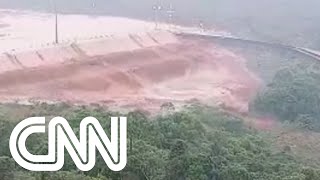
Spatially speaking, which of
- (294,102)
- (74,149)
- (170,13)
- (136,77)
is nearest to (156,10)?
(170,13)

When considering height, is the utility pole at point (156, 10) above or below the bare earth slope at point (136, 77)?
above

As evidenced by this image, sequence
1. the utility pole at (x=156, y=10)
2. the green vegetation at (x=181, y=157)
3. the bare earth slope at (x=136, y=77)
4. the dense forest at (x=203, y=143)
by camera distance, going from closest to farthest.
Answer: the green vegetation at (x=181, y=157) → the dense forest at (x=203, y=143) → the bare earth slope at (x=136, y=77) → the utility pole at (x=156, y=10)

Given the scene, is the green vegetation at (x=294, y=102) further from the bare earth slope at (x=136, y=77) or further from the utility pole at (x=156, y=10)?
the utility pole at (x=156, y=10)

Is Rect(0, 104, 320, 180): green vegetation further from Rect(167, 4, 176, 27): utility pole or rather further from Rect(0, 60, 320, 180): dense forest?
Rect(167, 4, 176, 27): utility pole

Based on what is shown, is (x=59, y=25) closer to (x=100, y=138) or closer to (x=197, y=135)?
(x=197, y=135)

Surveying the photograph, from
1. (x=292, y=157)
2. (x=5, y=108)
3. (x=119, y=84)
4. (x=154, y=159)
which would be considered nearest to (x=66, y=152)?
(x=154, y=159)

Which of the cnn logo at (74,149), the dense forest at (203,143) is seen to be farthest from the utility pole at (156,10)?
the cnn logo at (74,149)
